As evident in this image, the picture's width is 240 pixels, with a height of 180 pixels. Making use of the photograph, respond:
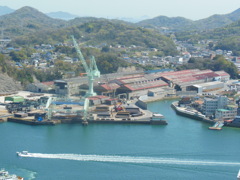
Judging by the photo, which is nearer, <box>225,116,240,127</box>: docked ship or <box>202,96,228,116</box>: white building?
<box>225,116,240,127</box>: docked ship

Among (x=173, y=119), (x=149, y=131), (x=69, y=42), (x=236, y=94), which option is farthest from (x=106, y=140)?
(x=69, y=42)

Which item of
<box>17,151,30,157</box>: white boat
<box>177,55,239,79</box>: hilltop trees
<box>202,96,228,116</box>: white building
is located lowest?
<box>17,151,30,157</box>: white boat

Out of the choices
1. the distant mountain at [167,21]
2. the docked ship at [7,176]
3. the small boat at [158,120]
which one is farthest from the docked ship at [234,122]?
the distant mountain at [167,21]

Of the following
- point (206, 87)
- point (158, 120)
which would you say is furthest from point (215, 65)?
point (158, 120)

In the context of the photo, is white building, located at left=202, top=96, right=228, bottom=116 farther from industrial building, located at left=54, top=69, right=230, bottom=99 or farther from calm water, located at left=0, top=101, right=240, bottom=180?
industrial building, located at left=54, top=69, right=230, bottom=99

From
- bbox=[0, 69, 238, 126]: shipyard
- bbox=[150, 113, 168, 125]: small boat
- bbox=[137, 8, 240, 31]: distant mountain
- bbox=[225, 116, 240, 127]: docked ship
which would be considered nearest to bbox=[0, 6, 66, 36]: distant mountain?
bbox=[137, 8, 240, 31]: distant mountain

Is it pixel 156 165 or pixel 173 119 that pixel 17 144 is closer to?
pixel 156 165

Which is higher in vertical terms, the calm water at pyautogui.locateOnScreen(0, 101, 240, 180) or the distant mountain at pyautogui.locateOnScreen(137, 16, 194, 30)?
the distant mountain at pyautogui.locateOnScreen(137, 16, 194, 30)
